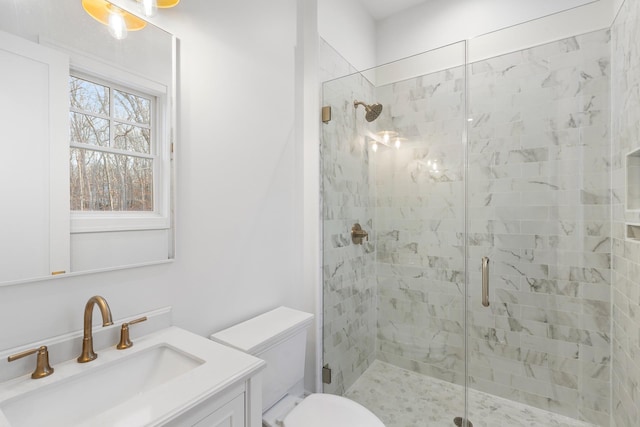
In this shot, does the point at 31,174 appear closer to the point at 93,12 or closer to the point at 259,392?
the point at 93,12

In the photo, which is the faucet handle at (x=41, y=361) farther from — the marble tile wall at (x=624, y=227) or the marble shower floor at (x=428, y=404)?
the marble tile wall at (x=624, y=227)

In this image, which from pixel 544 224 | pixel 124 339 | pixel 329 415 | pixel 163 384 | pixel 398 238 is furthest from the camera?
pixel 398 238

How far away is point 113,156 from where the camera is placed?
39.3 inches

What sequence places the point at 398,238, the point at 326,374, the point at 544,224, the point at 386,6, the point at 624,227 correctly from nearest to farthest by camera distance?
the point at 624,227 < the point at 544,224 < the point at 326,374 < the point at 398,238 < the point at 386,6

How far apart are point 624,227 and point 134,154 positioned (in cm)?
221

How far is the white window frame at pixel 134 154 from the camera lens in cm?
93

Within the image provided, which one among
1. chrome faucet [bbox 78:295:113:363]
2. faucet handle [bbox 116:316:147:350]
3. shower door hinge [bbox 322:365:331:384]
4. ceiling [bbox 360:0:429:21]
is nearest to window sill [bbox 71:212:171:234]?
chrome faucet [bbox 78:295:113:363]

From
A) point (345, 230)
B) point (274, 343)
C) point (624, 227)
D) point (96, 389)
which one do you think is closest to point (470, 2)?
point (624, 227)

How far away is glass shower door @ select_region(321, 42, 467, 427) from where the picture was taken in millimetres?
1824

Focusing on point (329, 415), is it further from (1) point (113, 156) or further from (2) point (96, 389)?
(1) point (113, 156)

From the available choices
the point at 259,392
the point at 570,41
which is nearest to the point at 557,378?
the point at 259,392

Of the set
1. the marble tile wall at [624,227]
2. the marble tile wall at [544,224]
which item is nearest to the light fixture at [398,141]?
the marble tile wall at [544,224]

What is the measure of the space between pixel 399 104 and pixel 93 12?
5.15ft

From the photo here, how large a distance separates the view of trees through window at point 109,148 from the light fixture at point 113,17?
0.63 feet
